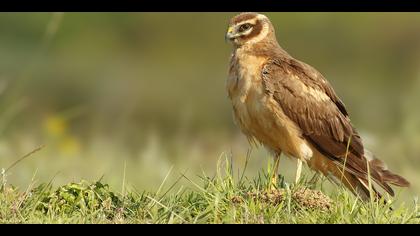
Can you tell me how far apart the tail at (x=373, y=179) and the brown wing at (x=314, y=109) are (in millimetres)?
44

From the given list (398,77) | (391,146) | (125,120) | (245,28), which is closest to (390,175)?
(245,28)

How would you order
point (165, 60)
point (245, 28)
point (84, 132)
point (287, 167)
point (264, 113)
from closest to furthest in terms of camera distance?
point (264, 113) → point (245, 28) → point (287, 167) → point (84, 132) → point (165, 60)

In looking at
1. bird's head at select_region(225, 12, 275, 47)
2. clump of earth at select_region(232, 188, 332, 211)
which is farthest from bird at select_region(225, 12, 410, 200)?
clump of earth at select_region(232, 188, 332, 211)

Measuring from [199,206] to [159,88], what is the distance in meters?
14.8

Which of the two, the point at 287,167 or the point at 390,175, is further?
the point at 287,167

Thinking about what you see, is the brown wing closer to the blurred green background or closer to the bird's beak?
the bird's beak

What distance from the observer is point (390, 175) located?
8.77m

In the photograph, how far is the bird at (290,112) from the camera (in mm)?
8789

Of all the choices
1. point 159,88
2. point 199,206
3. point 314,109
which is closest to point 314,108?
point 314,109

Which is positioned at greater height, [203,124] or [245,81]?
[245,81]

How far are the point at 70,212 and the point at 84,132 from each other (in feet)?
31.5

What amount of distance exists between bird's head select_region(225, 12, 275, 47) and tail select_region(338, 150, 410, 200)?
1.38 meters

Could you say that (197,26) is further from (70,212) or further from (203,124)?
(70,212)

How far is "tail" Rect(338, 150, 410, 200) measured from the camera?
859 centimetres
